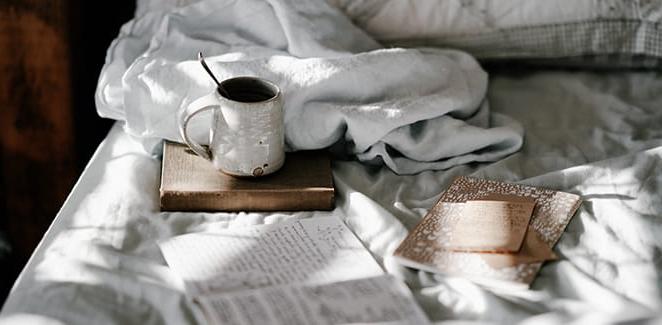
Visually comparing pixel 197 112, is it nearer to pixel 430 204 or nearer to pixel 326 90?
pixel 326 90

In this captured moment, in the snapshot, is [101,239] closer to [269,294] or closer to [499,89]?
[269,294]

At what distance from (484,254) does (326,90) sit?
0.95ft

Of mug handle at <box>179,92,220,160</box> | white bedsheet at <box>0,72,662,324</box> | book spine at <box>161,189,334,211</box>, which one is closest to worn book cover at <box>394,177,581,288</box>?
white bedsheet at <box>0,72,662,324</box>

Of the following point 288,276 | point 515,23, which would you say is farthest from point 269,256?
point 515,23

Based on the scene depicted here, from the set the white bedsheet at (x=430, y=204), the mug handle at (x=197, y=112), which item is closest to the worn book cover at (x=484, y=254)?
the white bedsheet at (x=430, y=204)

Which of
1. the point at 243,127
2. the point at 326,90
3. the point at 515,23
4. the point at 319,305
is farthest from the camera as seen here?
the point at 515,23

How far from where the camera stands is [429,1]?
1.17 metres

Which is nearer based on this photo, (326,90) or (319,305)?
(319,305)

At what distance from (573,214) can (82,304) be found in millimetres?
491

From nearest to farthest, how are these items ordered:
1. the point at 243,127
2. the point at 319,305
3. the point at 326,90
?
the point at 319,305, the point at 243,127, the point at 326,90

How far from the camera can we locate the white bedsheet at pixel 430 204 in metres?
0.71

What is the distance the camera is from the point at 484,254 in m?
0.78

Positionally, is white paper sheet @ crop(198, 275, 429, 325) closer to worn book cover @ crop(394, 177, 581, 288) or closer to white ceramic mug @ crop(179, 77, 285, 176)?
worn book cover @ crop(394, 177, 581, 288)

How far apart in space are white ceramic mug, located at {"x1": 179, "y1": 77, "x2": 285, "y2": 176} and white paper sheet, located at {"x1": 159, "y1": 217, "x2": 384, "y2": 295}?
83 millimetres
